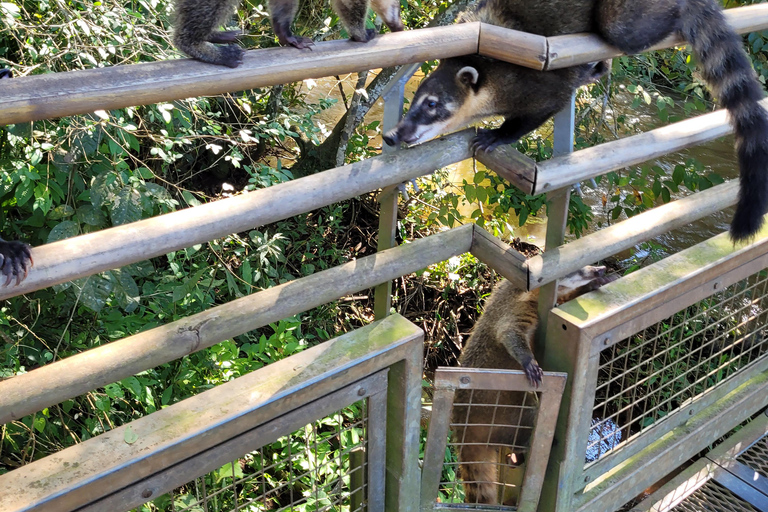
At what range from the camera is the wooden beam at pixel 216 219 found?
1469 millimetres

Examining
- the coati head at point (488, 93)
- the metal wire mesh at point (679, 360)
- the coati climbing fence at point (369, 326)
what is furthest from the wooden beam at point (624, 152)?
the metal wire mesh at point (679, 360)

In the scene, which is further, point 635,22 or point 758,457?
point 758,457

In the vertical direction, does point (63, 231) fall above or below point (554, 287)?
below

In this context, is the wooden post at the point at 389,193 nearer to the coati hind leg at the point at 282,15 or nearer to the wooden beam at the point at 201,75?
the wooden beam at the point at 201,75

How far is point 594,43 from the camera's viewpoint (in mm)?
2281

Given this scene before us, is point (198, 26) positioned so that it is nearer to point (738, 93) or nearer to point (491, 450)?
point (738, 93)

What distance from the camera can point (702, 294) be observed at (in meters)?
2.56

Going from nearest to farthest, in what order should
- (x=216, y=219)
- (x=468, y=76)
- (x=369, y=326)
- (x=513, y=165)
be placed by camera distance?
(x=216, y=219) < (x=369, y=326) < (x=513, y=165) < (x=468, y=76)

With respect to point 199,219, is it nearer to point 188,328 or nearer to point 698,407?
point 188,328

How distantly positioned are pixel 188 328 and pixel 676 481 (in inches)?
94.6

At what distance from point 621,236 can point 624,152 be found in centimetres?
30

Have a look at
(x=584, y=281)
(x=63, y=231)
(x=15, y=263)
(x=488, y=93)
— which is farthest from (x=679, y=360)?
(x=63, y=231)

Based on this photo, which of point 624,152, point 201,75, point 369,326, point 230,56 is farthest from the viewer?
point 624,152

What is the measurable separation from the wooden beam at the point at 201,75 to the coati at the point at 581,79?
0.42m
